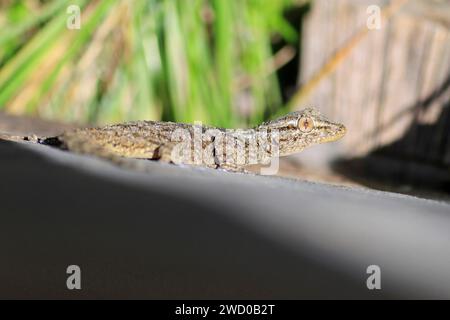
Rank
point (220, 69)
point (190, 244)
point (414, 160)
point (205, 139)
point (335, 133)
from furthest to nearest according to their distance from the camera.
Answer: point (220, 69)
point (414, 160)
point (335, 133)
point (205, 139)
point (190, 244)

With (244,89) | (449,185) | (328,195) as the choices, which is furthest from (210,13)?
(328,195)

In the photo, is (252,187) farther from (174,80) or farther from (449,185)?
(174,80)

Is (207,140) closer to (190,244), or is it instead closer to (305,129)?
(305,129)

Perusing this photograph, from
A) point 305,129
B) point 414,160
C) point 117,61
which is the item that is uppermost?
point 117,61

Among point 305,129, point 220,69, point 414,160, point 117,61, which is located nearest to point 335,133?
point 305,129

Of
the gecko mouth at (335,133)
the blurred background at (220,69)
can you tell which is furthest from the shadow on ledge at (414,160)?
the gecko mouth at (335,133)
